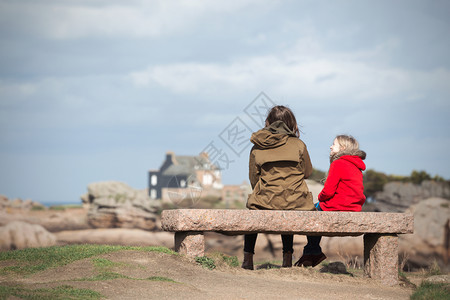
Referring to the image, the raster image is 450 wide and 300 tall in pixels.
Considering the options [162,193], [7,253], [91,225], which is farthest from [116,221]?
[7,253]

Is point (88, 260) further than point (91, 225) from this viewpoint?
No

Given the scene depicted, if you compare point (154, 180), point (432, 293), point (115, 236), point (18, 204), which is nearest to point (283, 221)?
point (432, 293)

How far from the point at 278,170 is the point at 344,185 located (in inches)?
39.3

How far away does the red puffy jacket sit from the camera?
6.83 m

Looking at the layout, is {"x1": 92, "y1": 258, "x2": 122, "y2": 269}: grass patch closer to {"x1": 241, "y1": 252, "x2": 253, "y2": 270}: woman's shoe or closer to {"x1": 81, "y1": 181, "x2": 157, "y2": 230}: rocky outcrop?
{"x1": 241, "y1": 252, "x2": 253, "y2": 270}: woman's shoe

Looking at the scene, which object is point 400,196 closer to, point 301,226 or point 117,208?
point 117,208

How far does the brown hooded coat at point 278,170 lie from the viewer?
21.9ft

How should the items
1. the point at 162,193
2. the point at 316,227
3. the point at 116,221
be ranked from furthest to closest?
the point at 162,193
the point at 116,221
the point at 316,227

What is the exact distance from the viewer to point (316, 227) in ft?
21.4

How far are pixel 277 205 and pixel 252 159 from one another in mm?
733

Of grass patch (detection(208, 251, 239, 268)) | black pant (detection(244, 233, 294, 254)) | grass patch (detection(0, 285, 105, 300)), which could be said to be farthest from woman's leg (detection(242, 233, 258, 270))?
grass patch (detection(0, 285, 105, 300))

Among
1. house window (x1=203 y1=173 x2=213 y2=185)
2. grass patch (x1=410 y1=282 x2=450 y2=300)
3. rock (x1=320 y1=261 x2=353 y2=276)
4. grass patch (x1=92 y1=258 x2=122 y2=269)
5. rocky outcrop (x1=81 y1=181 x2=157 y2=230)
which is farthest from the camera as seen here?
rocky outcrop (x1=81 y1=181 x2=157 y2=230)

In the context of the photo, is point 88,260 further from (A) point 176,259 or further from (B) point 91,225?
(B) point 91,225

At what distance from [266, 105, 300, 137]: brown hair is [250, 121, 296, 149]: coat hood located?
95 mm
